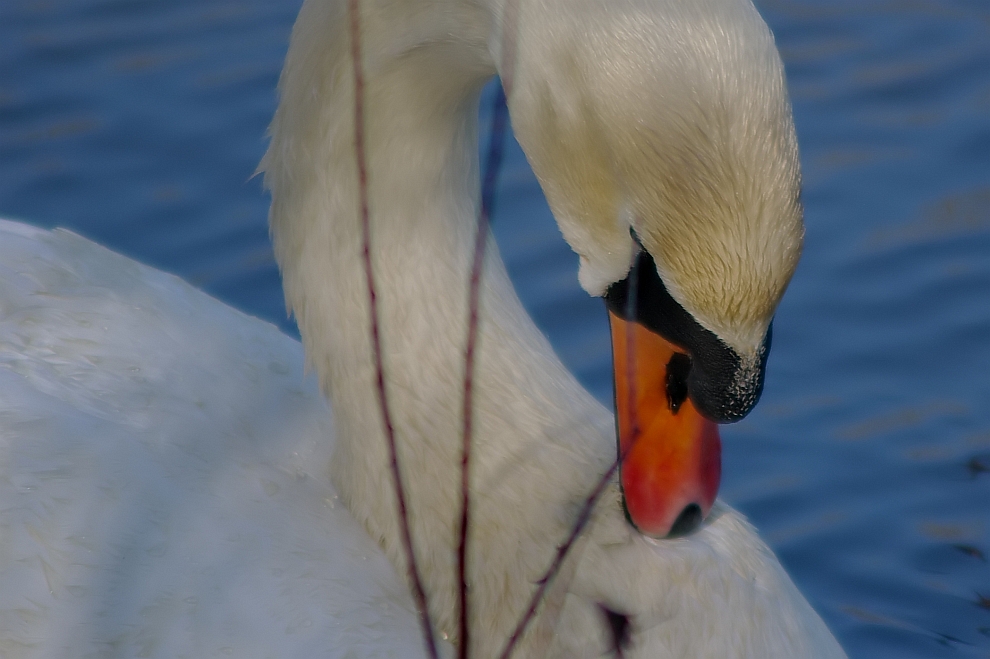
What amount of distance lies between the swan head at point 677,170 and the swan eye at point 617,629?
0.59 metres

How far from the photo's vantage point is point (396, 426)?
3.23 m

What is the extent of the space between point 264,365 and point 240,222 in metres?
2.51

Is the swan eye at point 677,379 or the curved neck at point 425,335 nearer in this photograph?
the swan eye at point 677,379

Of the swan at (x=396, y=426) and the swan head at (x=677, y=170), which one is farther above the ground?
the swan head at (x=677, y=170)

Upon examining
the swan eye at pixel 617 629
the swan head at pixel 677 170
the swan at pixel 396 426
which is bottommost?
the swan eye at pixel 617 629

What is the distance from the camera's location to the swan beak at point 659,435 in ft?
8.69

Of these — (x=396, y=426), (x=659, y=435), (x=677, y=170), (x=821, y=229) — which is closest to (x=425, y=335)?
(x=396, y=426)

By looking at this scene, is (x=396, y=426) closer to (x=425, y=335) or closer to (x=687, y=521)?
(x=425, y=335)

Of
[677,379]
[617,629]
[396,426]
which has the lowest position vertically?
[617,629]

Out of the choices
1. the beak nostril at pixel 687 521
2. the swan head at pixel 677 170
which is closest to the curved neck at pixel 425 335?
the beak nostril at pixel 687 521

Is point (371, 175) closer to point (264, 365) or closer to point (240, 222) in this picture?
point (264, 365)

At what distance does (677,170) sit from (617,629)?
1098mm

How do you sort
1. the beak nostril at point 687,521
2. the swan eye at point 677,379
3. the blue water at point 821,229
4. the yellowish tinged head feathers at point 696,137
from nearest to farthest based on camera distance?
the yellowish tinged head feathers at point 696,137 → the swan eye at point 677,379 → the beak nostril at point 687,521 → the blue water at point 821,229

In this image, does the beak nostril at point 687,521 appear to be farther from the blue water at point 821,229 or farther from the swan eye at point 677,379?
the blue water at point 821,229
